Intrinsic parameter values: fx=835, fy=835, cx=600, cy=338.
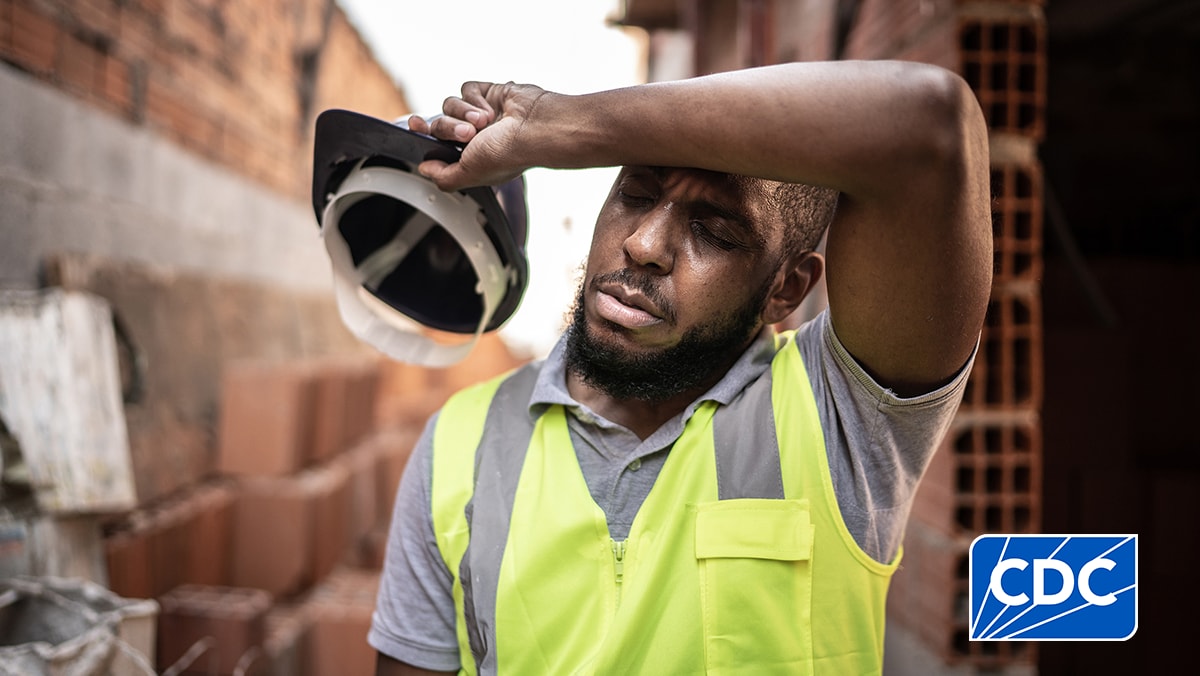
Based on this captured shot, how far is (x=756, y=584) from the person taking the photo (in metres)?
1.22

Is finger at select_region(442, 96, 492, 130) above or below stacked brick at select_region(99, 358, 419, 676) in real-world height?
above

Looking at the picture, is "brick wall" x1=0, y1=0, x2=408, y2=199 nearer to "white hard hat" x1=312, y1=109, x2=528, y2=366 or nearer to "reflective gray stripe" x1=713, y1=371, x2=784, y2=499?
"white hard hat" x1=312, y1=109, x2=528, y2=366

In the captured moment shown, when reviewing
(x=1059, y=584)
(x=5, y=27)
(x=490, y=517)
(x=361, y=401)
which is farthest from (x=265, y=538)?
(x=1059, y=584)

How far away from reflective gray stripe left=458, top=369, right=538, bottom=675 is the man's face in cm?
20

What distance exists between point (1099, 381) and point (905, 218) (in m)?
2.70

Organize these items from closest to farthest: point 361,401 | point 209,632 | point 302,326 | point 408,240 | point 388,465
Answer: point 408,240, point 209,632, point 361,401, point 388,465, point 302,326

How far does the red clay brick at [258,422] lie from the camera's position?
322cm

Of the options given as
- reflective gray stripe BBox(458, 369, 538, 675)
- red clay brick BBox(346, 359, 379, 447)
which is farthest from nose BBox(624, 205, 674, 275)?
red clay brick BBox(346, 359, 379, 447)

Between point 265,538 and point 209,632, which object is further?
point 265,538

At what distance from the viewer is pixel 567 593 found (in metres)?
1.27

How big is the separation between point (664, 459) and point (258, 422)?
238 centimetres

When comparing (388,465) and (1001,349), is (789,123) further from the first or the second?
(388,465)

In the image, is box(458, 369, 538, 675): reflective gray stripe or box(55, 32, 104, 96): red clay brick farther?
box(55, 32, 104, 96): red clay brick

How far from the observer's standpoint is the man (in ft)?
3.39
